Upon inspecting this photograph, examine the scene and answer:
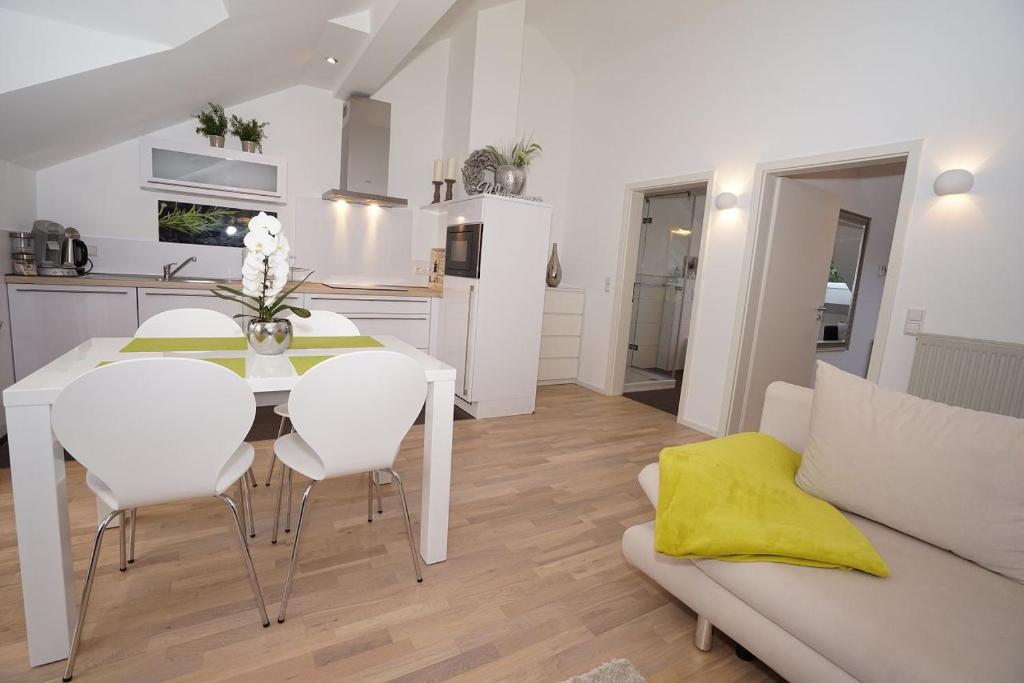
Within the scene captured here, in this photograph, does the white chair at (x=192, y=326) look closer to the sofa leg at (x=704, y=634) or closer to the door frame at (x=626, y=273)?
the sofa leg at (x=704, y=634)

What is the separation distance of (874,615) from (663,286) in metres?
5.01

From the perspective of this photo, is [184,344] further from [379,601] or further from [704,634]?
[704,634]

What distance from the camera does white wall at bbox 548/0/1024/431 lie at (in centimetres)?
240

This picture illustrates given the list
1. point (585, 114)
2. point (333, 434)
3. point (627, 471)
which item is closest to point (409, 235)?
point (585, 114)

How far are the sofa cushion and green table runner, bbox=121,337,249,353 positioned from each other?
6.48ft

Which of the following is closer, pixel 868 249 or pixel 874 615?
pixel 874 615

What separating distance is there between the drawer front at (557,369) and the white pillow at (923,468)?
3270 millimetres

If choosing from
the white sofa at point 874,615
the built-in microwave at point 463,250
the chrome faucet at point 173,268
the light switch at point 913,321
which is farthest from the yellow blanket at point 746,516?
the chrome faucet at point 173,268

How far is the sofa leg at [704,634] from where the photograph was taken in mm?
1578

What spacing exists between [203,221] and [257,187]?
53cm

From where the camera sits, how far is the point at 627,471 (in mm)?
3004

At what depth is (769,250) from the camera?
3566 mm

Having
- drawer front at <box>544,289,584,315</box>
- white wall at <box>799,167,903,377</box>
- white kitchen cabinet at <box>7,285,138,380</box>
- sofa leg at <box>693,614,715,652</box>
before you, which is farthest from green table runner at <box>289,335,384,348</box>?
white wall at <box>799,167,903,377</box>

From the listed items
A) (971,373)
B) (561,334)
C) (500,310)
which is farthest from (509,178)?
(971,373)
